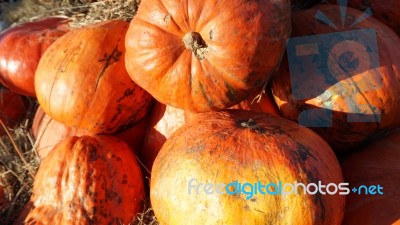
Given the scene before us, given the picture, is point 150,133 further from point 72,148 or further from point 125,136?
point 72,148

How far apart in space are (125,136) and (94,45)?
58 centimetres

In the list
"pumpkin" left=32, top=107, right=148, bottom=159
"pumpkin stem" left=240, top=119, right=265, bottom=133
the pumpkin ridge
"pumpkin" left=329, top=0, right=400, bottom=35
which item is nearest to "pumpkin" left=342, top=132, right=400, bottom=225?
"pumpkin stem" left=240, top=119, right=265, bottom=133

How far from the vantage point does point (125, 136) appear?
2.63 metres

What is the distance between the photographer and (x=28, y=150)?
10.0ft

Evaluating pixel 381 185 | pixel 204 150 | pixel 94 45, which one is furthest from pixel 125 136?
pixel 381 185

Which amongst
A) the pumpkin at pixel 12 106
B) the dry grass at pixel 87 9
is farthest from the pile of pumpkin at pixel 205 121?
the pumpkin at pixel 12 106

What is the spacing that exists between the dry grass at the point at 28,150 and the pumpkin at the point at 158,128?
30 centimetres

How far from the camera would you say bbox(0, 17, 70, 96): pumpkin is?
303 centimetres

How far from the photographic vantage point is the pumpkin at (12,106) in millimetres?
3426

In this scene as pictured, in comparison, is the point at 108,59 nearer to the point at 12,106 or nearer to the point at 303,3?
the point at 303,3

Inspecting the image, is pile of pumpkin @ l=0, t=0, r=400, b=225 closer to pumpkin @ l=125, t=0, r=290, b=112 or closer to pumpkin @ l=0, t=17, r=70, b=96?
pumpkin @ l=125, t=0, r=290, b=112

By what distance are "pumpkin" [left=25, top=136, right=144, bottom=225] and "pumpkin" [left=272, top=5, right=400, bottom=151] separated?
3.00 feet

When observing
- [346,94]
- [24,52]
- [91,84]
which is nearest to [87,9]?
[24,52]

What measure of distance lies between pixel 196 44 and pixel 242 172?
60cm
